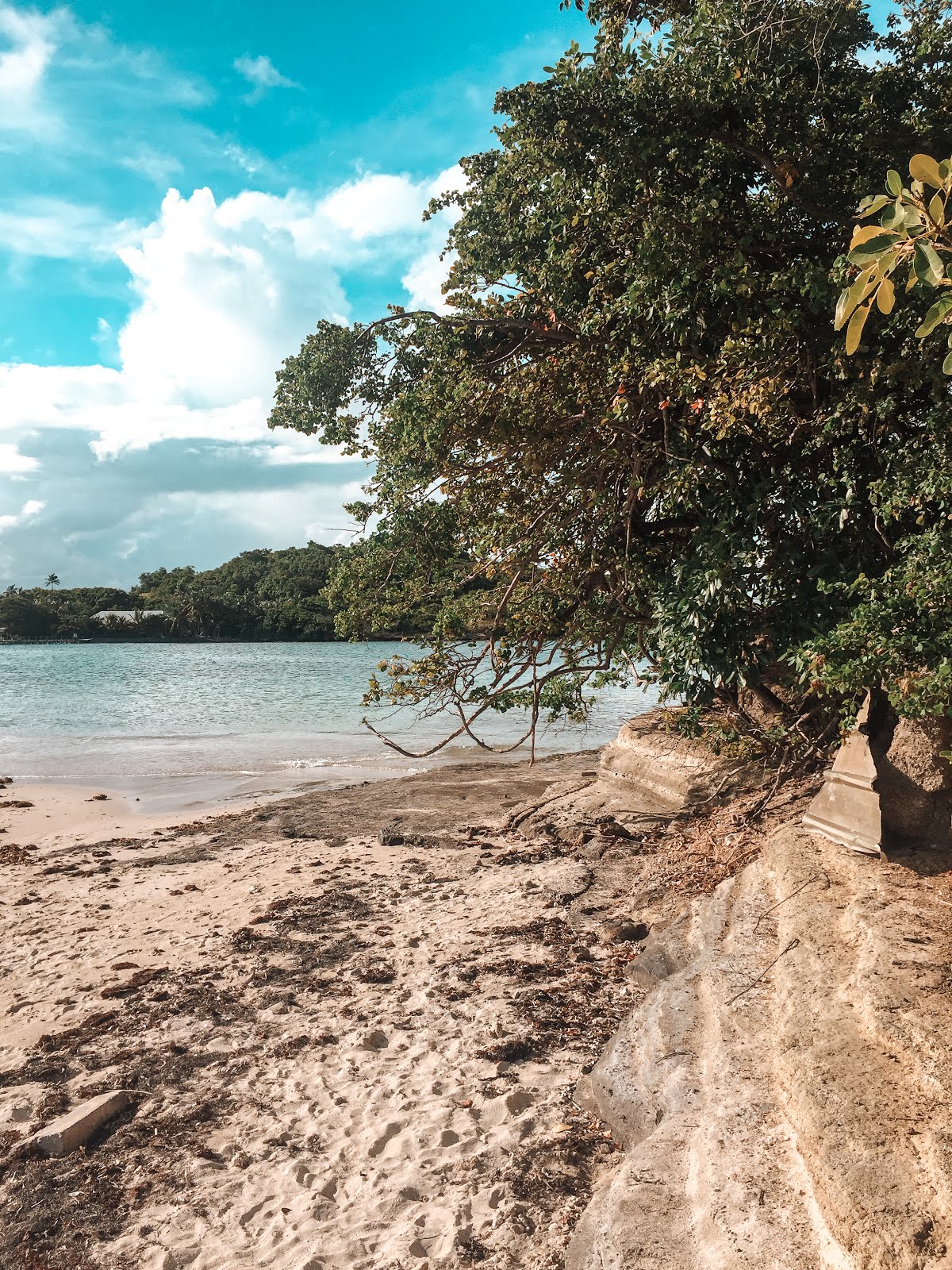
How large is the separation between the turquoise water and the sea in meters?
0.05

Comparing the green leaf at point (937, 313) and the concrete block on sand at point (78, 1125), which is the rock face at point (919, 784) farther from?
the concrete block on sand at point (78, 1125)

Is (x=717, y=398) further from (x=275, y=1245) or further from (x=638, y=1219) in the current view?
(x=275, y=1245)

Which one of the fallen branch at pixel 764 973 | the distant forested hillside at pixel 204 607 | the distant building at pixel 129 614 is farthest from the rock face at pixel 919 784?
the distant building at pixel 129 614

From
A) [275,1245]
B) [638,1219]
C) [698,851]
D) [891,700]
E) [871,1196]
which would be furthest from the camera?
[698,851]

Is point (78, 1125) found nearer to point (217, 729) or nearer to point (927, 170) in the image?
point (927, 170)

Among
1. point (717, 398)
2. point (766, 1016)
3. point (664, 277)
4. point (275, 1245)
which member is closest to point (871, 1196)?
point (766, 1016)

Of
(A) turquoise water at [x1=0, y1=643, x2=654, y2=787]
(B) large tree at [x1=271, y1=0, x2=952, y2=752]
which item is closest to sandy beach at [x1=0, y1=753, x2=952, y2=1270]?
(B) large tree at [x1=271, y1=0, x2=952, y2=752]

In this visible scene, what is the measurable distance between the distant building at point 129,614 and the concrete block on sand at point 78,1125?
308 feet

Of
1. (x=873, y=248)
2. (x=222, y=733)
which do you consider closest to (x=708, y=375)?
(x=873, y=248)

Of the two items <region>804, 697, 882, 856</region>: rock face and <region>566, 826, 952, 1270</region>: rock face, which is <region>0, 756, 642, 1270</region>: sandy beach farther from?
<region>804, 697, 882, 856</region>: rock face

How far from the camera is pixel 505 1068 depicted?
4.45m

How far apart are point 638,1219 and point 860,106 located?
22.7ft

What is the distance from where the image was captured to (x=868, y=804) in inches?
200

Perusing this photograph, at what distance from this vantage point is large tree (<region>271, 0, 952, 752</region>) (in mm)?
5121
